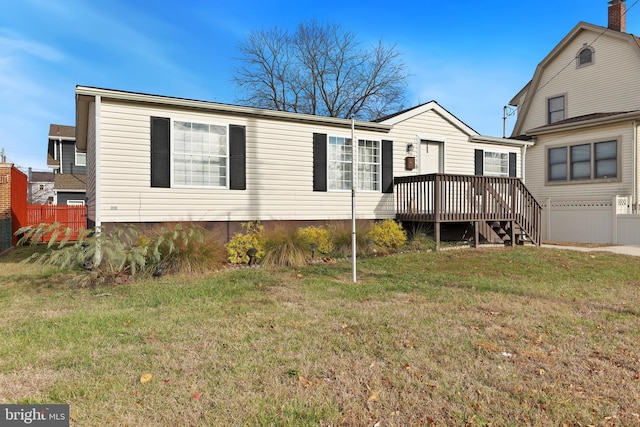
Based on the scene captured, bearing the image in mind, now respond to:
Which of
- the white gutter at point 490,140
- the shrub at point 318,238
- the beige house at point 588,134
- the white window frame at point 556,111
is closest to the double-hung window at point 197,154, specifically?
the shrub at point 318,238

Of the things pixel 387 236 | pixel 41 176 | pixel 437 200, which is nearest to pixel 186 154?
pixel 387 236

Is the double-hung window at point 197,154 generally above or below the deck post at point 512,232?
above

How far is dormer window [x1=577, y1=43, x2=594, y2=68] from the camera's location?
17.2 meters

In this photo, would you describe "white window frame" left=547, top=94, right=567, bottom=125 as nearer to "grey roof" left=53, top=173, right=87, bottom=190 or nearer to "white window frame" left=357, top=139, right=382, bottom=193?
"white window frame" left=357, top=139, right=382, bottom=193

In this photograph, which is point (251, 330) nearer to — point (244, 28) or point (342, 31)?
point (244, 28)

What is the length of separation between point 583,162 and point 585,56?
18.5 ft

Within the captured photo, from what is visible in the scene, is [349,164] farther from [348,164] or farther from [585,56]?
[585,56]

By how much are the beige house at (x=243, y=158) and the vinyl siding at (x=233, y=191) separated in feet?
0.07

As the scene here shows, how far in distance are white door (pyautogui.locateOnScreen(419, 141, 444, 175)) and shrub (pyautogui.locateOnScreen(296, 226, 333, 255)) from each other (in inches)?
174

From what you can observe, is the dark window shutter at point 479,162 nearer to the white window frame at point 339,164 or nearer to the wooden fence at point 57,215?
the white window frame at point 339,164

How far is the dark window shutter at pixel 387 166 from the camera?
37.2ft

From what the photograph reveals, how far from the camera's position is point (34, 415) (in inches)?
99.4

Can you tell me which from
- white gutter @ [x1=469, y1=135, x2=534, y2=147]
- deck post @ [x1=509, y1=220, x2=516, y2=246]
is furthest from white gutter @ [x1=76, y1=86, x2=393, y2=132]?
deck post @ [x1=509, y1=220, x2=516, y2=246]

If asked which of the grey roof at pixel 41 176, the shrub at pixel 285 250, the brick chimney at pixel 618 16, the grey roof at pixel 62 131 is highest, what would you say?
the brick chimney at pixel 618 16
